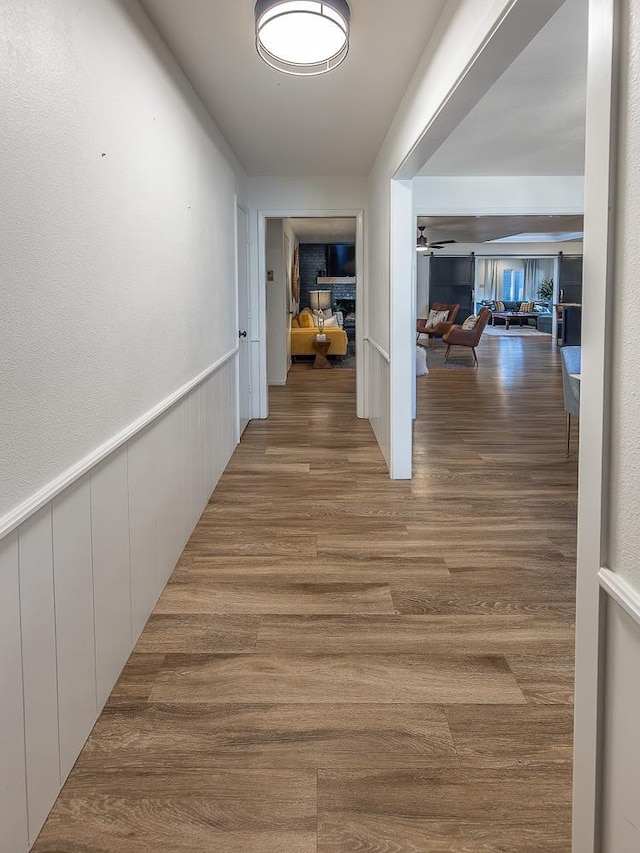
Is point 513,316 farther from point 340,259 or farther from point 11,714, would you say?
point 11,714

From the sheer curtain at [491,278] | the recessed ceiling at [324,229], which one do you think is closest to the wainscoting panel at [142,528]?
the recessed ceiling at [324,229]

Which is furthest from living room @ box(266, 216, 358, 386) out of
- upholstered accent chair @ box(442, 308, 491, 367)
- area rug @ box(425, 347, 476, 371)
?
upholstered accent chair @ box(442, 308, 491, 367)

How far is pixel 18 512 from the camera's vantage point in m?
1.48

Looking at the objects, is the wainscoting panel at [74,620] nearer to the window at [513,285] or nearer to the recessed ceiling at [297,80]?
the recessed ceiling at [297,80]

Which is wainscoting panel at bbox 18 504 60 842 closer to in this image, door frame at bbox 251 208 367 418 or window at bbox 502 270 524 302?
door frame at bbox 251 208 367 418

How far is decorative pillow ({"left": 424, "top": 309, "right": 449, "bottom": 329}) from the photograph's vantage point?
14.8 m

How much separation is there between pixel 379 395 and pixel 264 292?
1.86 meters

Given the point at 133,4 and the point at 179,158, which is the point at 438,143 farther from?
the point at 133,4

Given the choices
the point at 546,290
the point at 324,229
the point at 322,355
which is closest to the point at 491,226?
the point at 324,229

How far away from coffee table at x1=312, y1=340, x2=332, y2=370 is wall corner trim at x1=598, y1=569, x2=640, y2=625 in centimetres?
1013

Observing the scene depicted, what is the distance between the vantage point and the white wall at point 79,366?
150 cm

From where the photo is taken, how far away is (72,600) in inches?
72.3

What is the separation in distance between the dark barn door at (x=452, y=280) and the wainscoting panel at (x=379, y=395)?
12448 millimetres

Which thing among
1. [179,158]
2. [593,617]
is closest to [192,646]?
[593,617]
